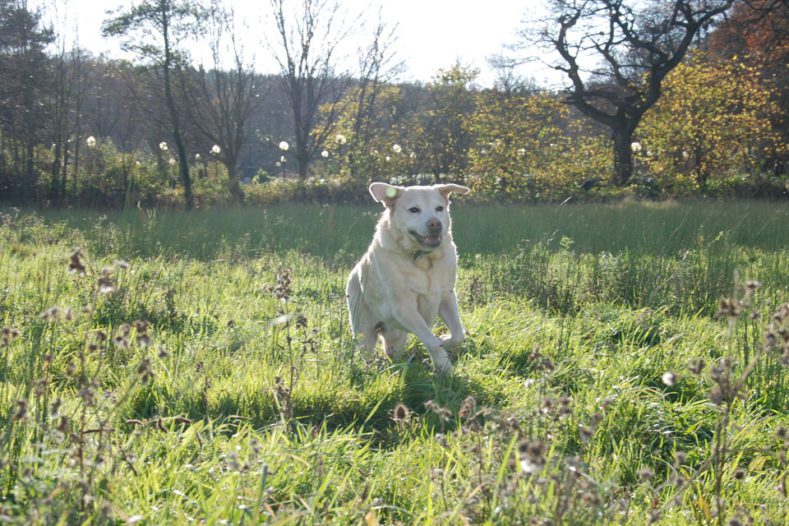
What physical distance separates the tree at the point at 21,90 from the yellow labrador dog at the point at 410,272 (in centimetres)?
1814

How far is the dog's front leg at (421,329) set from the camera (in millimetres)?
4473

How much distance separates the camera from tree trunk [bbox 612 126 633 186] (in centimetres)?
2666

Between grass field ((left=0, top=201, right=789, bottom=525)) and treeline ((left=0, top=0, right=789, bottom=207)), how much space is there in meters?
14.0

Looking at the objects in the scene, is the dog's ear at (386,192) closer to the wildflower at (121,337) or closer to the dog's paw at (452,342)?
the dog's paw at (452,342)

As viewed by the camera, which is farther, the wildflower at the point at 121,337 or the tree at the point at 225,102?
the tree at the point at 225,102

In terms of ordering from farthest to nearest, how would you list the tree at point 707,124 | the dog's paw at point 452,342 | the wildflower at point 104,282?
the tree at point 707,124, the dog's paw at point 452,342, the wildflower at point 104,282

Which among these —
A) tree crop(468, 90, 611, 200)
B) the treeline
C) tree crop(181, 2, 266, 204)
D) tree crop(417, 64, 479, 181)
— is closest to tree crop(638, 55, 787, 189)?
the treeline

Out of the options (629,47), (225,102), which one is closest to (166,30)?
(225,102)

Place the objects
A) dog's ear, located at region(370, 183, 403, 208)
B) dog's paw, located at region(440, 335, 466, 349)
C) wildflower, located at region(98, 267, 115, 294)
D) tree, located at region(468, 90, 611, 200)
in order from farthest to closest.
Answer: tree, located at region(468, 90, 611, 200), dog's ear, located at region(370, 183, 403, 208), dog's paw, located at region(440, 335, 466, 349), wildflower, located at region(98, 267, 115, 294)

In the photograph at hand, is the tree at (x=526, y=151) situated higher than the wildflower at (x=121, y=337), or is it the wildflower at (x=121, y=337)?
the tree at (x=526, y=151)

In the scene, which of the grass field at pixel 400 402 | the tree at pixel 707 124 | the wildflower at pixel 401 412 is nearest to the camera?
the grass field at pixel 400 402

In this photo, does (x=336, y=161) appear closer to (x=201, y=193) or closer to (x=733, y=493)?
(x=201, y=193)

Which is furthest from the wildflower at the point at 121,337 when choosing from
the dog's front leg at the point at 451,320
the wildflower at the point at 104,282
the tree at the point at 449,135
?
the tree at the point at 449,135

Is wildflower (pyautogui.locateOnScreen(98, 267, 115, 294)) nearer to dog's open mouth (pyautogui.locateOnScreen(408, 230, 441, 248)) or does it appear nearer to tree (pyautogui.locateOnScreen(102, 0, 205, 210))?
dog's open mouth (pyautogui.locateOnScreen(408, 230, 441, 248))
